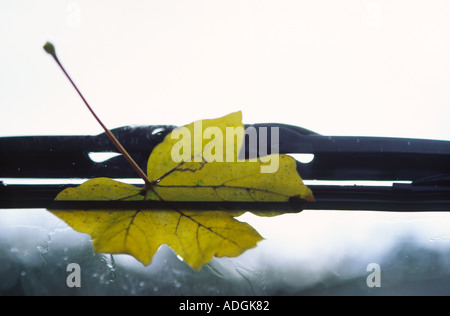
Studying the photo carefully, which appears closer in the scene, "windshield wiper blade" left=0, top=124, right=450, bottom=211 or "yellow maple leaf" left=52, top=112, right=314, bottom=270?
"yellow maple leaf" left=52, top=112, right=314, bottom=270

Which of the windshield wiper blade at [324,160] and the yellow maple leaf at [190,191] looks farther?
the windshield wiper blade at [324,160]

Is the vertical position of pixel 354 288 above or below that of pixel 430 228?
below

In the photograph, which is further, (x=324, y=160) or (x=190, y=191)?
(x=324, y=160)

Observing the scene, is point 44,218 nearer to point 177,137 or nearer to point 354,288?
point 177,137
